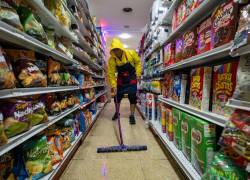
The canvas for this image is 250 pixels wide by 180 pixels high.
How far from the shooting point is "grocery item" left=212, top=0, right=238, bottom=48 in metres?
0.84

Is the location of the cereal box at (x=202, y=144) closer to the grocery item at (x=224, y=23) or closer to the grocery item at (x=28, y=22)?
the grocery item at (x=224, y=23)

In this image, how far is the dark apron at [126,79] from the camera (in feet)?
10.9

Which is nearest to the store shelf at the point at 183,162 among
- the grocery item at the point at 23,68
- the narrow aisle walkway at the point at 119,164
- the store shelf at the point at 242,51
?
the narrow aisle walkway at the point at 119,164

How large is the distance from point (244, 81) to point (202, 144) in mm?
532

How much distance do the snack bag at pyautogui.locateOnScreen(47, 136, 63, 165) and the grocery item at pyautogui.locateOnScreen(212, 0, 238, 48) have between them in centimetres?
141

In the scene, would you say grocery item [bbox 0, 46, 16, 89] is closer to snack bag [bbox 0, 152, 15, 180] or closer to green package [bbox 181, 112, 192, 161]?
snack bag [bbox 0, 152, 15, 180]

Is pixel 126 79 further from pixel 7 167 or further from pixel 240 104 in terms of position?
pixel 240 104

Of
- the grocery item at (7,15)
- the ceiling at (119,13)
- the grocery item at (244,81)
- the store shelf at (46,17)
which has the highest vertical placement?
the ceiling at (119,13)

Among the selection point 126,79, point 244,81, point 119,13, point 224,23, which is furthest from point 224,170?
point 119,13

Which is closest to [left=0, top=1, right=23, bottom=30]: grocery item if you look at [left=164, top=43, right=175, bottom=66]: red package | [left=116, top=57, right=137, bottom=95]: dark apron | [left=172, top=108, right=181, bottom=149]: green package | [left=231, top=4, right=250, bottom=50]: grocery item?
[left=231, top=4, right=250, bottom=50]: grocery item

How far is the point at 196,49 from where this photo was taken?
135cm

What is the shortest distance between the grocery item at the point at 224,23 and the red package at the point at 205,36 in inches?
3.1

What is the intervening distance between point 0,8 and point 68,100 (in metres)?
1.17

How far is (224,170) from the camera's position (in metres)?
0.77
